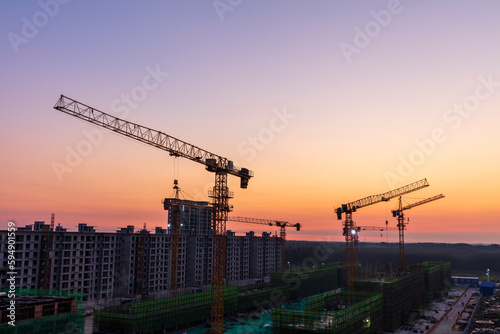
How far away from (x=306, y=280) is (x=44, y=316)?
100 m

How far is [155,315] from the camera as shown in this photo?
82.1 metres

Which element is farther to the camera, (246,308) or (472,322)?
(246,308)

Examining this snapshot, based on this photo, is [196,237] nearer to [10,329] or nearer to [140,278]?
[140,278]

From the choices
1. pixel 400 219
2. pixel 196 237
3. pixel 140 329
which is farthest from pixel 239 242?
pixel 140 329

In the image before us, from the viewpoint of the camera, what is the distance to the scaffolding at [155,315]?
7838 centimetres

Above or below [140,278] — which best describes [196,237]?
above

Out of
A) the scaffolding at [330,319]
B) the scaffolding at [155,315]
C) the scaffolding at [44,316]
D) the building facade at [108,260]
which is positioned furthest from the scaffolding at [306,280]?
the scaffolding at [44,316]

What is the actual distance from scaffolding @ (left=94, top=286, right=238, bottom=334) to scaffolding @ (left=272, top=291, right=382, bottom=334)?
2635 centimetres

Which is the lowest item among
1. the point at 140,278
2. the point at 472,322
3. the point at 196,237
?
the point at 472,322

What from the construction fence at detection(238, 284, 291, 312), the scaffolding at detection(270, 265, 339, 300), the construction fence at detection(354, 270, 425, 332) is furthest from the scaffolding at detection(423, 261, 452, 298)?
the construction fence at detection(238, 284, 291, 312)

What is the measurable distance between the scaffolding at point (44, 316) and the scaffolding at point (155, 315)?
20617 millimetres

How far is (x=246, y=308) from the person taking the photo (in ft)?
368

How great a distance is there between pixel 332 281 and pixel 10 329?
127 m

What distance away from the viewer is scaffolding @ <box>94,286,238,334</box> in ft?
257
